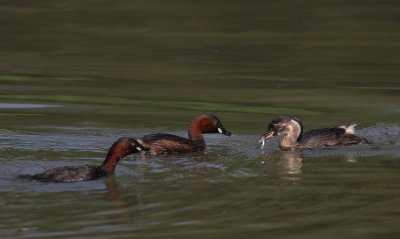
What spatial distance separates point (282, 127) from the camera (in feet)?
49.8

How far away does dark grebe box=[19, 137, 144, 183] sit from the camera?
40.7 ft

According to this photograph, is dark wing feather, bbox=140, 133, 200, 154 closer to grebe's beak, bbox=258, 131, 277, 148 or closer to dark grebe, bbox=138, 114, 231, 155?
dark grebe, bbox=138, 114, 231, 155

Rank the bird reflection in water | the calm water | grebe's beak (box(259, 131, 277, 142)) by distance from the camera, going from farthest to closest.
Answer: grebe's beak (box(259, 131, 277, 142)) → the bird reflection in water → the calm water

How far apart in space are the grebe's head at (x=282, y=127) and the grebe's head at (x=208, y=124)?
492 millimetres

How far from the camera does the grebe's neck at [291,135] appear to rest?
15.2 m

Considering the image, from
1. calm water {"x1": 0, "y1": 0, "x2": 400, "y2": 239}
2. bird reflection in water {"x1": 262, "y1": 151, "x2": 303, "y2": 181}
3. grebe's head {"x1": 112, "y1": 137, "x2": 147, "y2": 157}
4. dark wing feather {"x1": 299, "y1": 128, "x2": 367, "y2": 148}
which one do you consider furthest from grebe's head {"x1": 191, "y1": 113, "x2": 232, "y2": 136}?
grebe's head {"x1": 112, "y1": 137, "x2": 147, "y2": 157}

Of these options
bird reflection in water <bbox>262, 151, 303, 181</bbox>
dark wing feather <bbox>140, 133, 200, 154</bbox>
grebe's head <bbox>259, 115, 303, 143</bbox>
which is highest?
grebe's head <bbox>259, 115, 303, 143</bbox>

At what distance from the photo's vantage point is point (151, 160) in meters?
14.2

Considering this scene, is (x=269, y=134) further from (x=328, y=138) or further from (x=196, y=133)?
(x=196, y=133)

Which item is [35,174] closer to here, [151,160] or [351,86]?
[151,160]

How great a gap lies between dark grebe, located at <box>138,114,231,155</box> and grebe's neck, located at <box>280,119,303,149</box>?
665mm

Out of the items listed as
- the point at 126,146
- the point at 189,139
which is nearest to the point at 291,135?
the point at 189,139

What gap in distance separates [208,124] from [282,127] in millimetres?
903

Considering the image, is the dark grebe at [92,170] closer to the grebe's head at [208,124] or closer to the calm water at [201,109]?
the calm water at [201,109]
